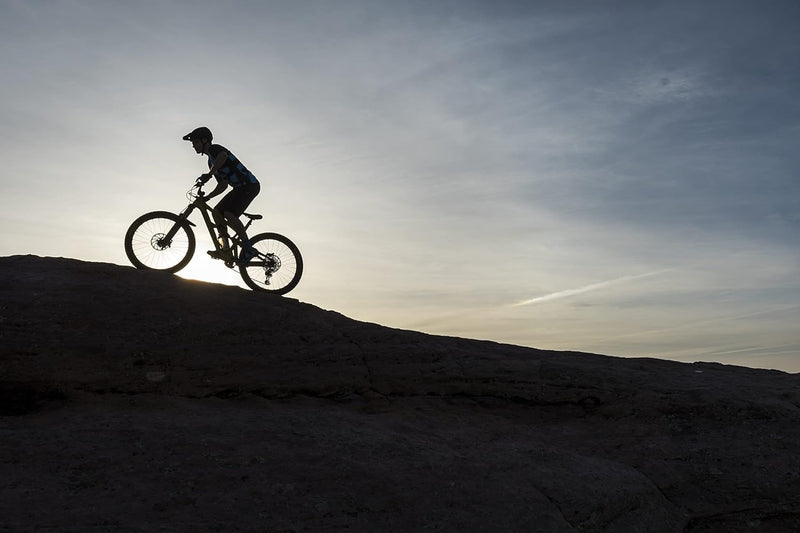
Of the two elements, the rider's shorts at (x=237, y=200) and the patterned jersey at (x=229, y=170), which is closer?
the patterned jersey at (x=229, y=170)

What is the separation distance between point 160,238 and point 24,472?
17.9 ft

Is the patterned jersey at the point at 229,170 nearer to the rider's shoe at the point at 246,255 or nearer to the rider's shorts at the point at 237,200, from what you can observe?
the rider's shorts at the point at 237,200

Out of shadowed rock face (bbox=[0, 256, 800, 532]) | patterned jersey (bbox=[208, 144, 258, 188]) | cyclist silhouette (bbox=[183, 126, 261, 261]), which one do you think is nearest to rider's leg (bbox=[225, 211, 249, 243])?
cyclist silhouette (bbox=[183, 126, 261, 261])

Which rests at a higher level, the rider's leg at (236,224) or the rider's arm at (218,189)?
the rider's arm at (218,189)

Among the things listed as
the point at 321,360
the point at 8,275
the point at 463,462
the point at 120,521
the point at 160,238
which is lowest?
the point at 120,521

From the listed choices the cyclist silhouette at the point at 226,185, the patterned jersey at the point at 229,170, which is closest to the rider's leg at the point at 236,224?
the cyclist silhouette at the point at 226,185

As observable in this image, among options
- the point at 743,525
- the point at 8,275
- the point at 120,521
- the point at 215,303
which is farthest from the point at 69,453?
the point at 743,525

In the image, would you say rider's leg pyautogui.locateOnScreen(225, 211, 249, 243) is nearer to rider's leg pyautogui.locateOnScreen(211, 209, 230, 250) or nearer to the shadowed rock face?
rider's leg pyautogui.locateOnScreen(211, 209, 230, 250)

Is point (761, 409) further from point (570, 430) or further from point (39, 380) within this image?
point (39, 380)

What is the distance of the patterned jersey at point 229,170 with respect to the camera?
11.5 m

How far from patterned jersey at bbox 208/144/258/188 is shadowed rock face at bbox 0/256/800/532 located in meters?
2.16

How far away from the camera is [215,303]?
9.80m

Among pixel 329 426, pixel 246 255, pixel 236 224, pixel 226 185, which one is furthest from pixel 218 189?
pixel 329 426

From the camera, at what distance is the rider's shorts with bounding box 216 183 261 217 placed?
1164 centimetres
